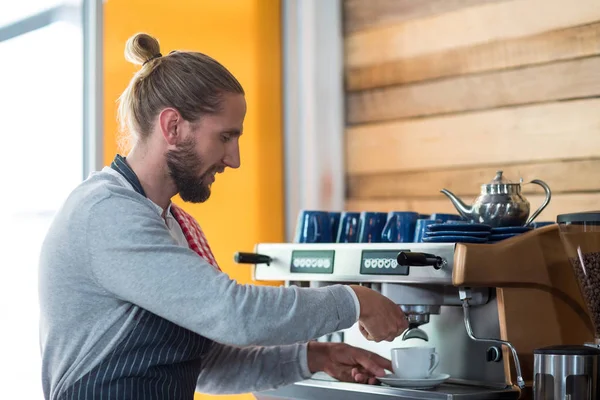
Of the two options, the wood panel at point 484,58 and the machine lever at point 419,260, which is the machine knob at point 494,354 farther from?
the wood panel at point 484,58

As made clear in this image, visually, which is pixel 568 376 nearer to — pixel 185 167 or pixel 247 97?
pixel 185 167

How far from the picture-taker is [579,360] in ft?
4.86

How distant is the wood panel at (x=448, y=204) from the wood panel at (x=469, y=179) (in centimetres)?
2

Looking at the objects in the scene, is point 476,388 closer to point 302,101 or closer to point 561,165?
point 561,165

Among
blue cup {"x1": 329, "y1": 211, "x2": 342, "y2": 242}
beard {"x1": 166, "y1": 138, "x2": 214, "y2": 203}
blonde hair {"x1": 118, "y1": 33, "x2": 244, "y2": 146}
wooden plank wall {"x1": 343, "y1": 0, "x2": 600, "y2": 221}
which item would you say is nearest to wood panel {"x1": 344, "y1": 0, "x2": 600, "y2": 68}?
wooden plank wall {"x1": 343, "y1": 0, "x2": 600, "y2": 221}

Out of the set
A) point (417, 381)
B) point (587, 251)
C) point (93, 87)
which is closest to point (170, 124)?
point (417, 381)

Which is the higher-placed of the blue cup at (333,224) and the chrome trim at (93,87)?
the chrome trim at (93,87)

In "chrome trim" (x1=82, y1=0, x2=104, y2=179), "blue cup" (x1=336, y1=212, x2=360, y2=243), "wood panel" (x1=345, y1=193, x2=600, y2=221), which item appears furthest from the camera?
"chrome trim" (x1=82, y1=0, x2=104, y2=179)

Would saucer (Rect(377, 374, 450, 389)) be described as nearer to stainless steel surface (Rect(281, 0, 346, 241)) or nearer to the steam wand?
the steam wand

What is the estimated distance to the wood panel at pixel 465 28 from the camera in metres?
2.41

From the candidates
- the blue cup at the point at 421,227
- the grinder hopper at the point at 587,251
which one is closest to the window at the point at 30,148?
the blue cup at the point at 421,227

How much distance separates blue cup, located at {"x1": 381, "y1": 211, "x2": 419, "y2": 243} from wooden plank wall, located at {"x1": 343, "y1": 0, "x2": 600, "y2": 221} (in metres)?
0.66

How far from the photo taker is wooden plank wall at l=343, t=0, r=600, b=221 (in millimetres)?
2371

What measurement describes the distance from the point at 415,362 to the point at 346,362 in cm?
19
